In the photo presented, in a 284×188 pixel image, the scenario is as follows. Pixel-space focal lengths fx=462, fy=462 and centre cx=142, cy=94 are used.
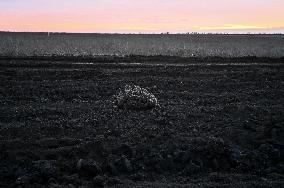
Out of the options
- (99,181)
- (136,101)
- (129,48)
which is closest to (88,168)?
(99,181)

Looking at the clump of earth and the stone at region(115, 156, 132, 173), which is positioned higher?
the clump of earth

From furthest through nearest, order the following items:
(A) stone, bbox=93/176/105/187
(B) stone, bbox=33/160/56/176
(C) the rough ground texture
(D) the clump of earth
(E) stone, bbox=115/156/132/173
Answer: (D) the clump of earth
(E) stone, bbox=115/156/132/173
(C) the rough ground texture
(B) stone, bbox=33/160/56/176
(A) stone, bbox=93/176/105/187

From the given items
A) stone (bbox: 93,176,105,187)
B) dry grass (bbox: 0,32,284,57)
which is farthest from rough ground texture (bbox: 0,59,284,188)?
dry grass (bbox: 0,32,284,57)

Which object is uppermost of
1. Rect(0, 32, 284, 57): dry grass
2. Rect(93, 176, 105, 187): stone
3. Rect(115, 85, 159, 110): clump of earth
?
Rect(0, 32, 284, 57): dry grass

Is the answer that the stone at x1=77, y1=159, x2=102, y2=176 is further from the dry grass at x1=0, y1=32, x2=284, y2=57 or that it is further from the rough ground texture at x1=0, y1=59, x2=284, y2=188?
the dry grass at x1=0, y1=32, x2=284, y2=57

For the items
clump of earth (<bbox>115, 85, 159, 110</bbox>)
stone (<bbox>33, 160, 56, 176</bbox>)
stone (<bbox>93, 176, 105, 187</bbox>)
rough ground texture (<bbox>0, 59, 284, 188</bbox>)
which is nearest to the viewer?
stone (<bbox>93, 176, 105, 187</bbox>)

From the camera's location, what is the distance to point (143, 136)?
977 cm

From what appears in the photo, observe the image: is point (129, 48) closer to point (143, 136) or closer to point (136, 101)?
point (136, 101)

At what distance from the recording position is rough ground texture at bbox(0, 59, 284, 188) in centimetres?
796

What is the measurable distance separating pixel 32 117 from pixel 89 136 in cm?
244

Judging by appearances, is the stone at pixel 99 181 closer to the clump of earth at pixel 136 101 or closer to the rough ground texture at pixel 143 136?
the rough ground texture at pixel 143 136

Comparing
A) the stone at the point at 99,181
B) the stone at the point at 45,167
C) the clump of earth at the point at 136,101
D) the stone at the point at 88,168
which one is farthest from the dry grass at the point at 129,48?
the stone at the point at 99,181

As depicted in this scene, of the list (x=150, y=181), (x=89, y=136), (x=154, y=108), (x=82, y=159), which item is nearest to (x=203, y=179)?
(x=150, y=181)

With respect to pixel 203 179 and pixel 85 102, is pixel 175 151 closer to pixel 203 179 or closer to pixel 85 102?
Answer: pixel 203 179
